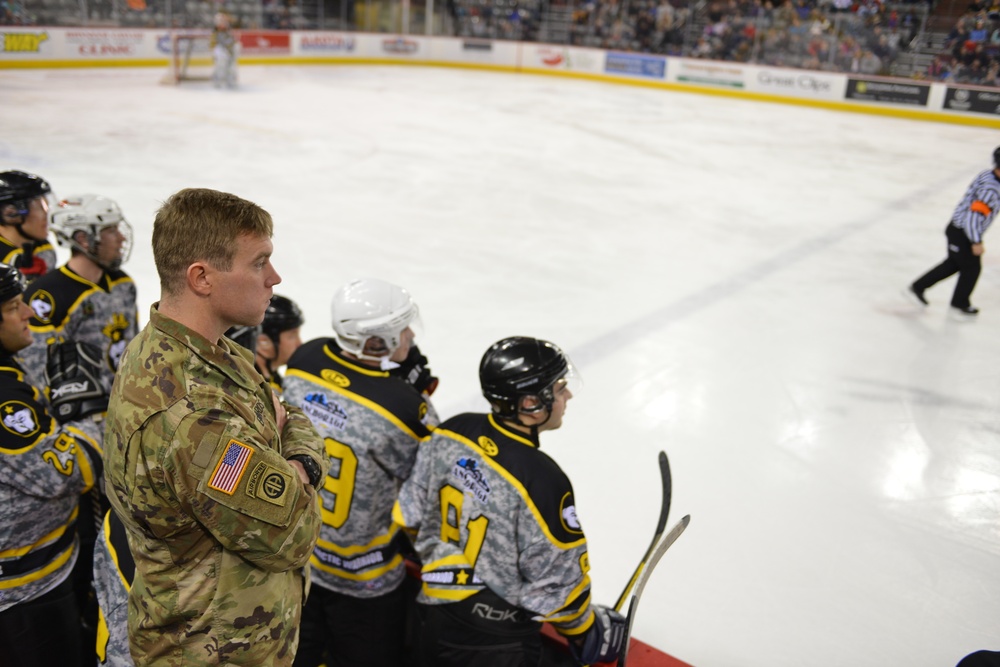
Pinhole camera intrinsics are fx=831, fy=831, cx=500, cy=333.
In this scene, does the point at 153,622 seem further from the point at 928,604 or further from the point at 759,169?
the point at 759,169

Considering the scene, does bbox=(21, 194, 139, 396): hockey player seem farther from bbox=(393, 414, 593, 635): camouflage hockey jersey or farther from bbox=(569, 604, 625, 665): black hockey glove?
bbox=(569, 604, 625, 665): black hockey glove

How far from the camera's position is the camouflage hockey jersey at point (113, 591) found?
2.10 metres

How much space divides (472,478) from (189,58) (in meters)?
18.9

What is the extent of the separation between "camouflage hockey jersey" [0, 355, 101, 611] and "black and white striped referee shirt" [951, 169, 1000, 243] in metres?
6.63

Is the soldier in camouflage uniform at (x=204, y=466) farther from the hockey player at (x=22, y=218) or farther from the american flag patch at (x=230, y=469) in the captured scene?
the hockey player at (x=22, y=218)

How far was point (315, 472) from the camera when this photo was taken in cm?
171

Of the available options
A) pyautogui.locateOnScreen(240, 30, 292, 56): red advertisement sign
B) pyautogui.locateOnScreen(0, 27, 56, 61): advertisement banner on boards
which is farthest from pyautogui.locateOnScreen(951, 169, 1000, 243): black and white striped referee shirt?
pyautogui.locateOnScreen(240, 30, 292, 56): red advertisement sign

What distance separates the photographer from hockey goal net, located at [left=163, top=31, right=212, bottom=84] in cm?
1772

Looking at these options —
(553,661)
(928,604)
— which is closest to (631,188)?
(928,604)

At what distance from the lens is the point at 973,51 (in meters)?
18.2

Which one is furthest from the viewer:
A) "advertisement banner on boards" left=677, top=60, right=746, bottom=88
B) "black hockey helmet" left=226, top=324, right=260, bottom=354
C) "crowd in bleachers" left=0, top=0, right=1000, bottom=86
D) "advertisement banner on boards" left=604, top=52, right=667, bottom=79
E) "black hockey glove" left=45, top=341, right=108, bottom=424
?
"advertisement banner on boards" left=604, top=52, right=667, bottom=79

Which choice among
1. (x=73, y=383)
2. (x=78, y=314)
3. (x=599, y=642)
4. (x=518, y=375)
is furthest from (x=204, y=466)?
(x=78, y=314)

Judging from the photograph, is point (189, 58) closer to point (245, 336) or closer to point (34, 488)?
point (245, 336)

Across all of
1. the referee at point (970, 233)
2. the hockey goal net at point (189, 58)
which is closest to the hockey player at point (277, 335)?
the referee at point (970, 233)
